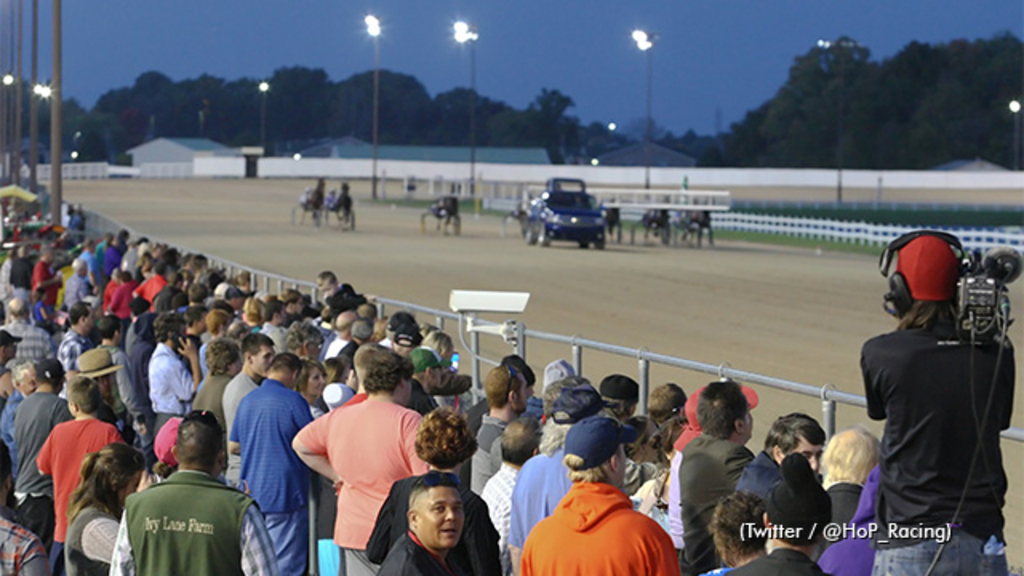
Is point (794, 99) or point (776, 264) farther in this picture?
point (794, 99)

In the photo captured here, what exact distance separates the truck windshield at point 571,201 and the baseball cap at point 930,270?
35.6 meters

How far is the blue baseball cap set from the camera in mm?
4375

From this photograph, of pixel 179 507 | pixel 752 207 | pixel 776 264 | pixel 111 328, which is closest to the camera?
pixel 179 507

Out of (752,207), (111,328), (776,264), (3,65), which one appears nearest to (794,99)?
(752,207)

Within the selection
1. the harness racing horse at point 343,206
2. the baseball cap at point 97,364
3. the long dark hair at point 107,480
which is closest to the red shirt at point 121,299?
the baseball cap at point 97,364

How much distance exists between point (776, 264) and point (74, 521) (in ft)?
96.2

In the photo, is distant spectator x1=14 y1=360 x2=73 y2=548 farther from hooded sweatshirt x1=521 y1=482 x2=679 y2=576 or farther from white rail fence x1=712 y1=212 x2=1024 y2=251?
white rail fence x1=712 y1=212 x2=1024 y2=251

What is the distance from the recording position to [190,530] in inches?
189

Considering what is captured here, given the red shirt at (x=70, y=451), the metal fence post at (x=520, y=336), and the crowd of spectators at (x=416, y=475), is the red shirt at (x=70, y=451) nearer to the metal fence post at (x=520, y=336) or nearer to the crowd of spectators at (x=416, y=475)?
the crowd of spectators at (x=416, y=475)

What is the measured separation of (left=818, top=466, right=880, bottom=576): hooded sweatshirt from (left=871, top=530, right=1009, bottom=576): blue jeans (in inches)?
11.7

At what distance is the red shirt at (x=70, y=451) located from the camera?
21.9ft

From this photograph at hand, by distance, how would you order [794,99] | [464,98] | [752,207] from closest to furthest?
[752,207]
[794,99]
[464,98]

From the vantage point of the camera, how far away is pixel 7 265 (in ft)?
59.8

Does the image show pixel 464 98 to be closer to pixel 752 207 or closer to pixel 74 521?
pixel 752 207
